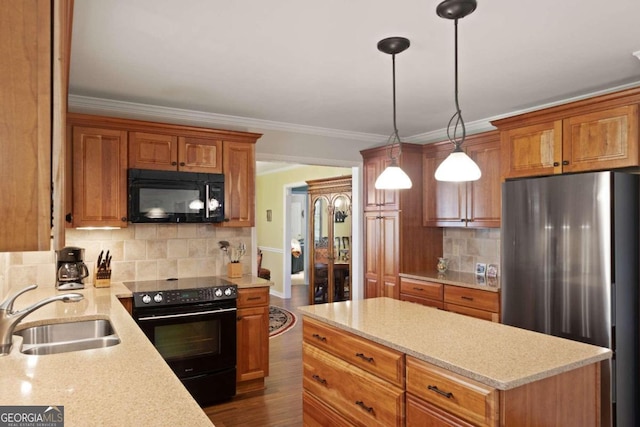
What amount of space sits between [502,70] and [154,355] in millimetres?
2767

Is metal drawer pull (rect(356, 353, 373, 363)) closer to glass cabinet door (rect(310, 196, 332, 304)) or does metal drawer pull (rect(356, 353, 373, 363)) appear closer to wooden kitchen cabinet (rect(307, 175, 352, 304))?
wooden kitchen cabinet (rect(307, 175, 352, 304))

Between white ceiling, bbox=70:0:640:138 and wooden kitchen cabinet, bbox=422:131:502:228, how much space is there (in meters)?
0.38

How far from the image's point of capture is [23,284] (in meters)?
3.43

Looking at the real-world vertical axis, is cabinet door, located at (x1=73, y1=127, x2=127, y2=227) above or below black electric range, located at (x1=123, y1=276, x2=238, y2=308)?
above

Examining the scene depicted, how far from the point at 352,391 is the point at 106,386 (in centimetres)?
128

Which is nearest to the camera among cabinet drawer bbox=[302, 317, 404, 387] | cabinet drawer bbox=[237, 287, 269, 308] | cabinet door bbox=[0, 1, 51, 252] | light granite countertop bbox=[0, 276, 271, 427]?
cabinet door bbox=[0, 1, 51, 252]

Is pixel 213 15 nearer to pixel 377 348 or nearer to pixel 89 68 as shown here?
pixel 89 68

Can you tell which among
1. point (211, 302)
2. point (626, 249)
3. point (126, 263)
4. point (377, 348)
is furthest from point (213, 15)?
point (626, 249)

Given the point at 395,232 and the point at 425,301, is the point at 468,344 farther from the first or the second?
the point at 395,232

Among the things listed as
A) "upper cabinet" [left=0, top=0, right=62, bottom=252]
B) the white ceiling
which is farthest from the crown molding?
"upper cabinet" [left=0, top=0, right=62, bottom=252]

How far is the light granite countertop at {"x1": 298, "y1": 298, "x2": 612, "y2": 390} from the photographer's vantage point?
1.64m

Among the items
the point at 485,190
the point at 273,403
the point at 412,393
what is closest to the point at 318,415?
the point at 412,393

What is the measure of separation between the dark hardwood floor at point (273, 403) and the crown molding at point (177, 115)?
2.43 metres

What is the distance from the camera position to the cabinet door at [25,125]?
2.42 ft
